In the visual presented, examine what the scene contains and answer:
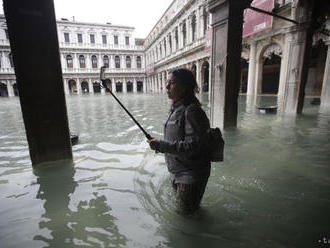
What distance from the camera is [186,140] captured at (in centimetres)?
166

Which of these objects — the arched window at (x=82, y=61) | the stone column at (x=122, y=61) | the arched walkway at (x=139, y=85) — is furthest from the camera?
the arched walkway at (x=139, y=85)

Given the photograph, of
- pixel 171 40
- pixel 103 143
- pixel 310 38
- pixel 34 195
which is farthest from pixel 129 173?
pixel 171 40

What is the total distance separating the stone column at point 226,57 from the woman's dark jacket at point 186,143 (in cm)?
395

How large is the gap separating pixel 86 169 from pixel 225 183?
8.21 feet

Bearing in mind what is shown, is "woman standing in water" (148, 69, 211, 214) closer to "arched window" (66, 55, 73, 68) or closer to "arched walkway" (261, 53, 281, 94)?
"arched walkway" (261, 53, 281, 94)

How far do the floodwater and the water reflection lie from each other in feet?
0.03

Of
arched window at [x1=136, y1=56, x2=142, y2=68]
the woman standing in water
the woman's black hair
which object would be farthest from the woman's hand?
arched window at [x1=136, y1=56, x2=142, y2=68]

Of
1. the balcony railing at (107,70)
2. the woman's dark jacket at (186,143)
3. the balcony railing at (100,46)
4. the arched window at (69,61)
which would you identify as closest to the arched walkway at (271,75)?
the woman's dark jacket at (186,143)

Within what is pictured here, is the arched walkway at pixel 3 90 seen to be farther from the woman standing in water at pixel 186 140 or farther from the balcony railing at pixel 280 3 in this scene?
the woman standing in water at pixel 186 140

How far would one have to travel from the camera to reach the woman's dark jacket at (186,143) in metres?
1.62

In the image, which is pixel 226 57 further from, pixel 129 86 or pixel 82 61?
pixel 129 86

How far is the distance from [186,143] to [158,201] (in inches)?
48.5

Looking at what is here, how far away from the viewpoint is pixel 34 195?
8.80 ft

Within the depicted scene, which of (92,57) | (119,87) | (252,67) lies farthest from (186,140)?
(119,87)
